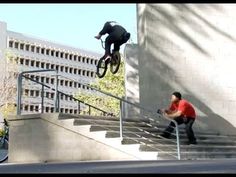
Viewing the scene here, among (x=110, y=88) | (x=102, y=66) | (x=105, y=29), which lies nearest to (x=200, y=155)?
(x=105, y=29)

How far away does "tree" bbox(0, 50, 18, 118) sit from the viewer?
5156 centimetres

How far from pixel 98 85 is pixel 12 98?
12098mm

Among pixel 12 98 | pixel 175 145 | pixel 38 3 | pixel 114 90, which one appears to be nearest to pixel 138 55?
pixel 175 145

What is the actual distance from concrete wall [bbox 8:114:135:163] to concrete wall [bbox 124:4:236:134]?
19.7 ft

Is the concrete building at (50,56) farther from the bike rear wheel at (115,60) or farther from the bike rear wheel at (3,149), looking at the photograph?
the bike rear wheel at (115,60)

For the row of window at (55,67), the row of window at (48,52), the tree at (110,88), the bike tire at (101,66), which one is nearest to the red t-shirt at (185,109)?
the bike tire at (101,66)

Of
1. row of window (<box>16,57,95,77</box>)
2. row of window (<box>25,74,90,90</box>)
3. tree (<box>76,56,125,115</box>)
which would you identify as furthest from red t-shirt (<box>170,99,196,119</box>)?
row of window (<box>16,57,95,77</box>)

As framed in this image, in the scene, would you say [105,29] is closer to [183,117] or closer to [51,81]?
[183,117]

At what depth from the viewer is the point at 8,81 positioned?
51.8 metres

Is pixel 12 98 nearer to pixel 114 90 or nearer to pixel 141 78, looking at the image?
pixel 114 90

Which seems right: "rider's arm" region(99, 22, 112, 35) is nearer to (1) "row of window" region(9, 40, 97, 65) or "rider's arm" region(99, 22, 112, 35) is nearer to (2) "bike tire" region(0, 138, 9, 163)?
(2) "bike tire" region(0, 138, 9, 163)

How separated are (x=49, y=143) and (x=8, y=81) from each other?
40.4m

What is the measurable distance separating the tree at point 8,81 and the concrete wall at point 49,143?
38.5 metres

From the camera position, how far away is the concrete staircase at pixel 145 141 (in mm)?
11867
